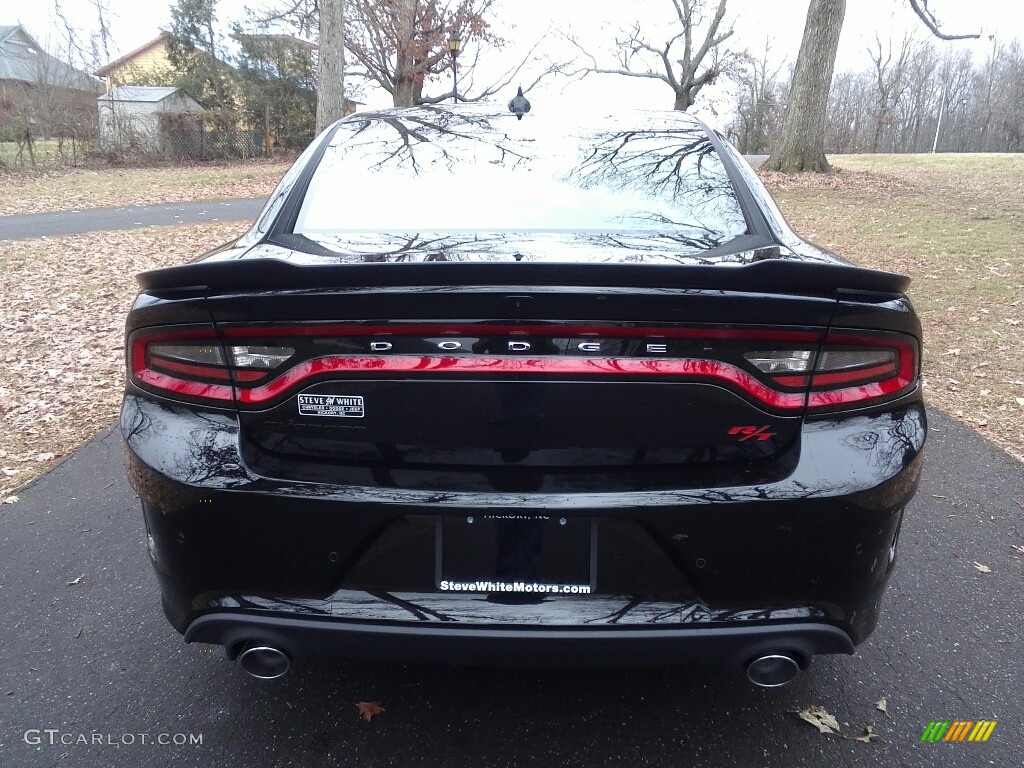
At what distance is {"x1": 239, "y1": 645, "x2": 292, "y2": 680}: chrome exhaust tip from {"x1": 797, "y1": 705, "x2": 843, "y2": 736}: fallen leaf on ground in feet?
4.91

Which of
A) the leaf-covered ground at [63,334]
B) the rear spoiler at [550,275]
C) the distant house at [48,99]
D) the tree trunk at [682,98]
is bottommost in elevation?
the leaf-covered ground at [63,334]

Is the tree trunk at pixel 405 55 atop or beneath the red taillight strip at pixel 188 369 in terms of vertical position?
atop

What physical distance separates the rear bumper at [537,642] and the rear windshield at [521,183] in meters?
0.98

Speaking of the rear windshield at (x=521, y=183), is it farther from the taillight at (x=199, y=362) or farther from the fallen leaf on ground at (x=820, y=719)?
the fallen leaf on ground at (x=820, y=719)

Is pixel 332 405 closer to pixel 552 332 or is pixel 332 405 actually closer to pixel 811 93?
pixel 552 332

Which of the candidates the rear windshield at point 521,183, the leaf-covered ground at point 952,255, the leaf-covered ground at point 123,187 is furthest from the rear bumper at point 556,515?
the leaf-covered ground at point 123,187

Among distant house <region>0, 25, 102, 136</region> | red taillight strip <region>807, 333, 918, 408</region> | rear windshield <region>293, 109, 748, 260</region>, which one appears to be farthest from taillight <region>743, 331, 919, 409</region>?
distant house <region>0, 25, 102, 136</region>

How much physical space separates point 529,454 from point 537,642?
1.45ft

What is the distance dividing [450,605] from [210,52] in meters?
40.8

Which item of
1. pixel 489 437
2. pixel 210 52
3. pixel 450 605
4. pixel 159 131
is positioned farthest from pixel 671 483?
pixel 210 52

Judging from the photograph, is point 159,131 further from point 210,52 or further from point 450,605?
point 450,605

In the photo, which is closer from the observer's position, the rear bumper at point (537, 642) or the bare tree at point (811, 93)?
the rear bumper at point (537, 642)

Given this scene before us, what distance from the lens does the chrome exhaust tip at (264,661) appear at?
1.87 m

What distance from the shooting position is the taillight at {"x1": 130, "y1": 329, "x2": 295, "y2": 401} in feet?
5.85
